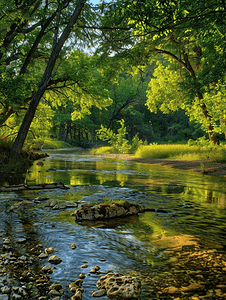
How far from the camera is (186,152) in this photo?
21.2m

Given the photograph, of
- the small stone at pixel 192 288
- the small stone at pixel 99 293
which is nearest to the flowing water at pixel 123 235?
the small stone at pixel 99 293

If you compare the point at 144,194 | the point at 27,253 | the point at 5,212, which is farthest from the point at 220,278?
the point at 144,194

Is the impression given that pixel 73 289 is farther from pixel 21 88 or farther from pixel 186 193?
pixel 21 88

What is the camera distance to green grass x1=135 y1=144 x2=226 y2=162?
15870mm

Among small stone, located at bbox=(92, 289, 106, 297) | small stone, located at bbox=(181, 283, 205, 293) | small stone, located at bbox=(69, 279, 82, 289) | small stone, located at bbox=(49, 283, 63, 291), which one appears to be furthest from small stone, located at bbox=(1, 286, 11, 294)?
small stone, located at bbox=(181, 283, 205, 293)

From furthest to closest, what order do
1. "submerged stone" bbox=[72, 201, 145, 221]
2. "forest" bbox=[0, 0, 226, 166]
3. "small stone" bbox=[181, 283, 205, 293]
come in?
"forest" bbox=[0, 0, 226, 166]
"submerged stone" bbox=[72, 201, 145, 221]
"small stone" bbox=[181, 283, 205, 293]

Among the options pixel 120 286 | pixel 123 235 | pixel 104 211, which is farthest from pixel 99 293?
pixel 104 211

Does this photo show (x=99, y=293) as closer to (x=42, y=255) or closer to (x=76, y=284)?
(x=76, y=284)

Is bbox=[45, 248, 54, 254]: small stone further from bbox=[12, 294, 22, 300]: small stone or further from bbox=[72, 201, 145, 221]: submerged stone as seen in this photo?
bbox=[72, 201, 145, 221]: submerged stone

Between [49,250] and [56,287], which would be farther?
[49,250]

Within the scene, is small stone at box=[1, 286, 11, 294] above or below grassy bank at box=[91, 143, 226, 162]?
below

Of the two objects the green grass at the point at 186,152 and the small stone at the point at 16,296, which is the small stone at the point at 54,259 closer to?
the small stone at the point at 16,296

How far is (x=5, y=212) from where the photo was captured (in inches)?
189

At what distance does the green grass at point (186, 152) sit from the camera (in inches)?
625
